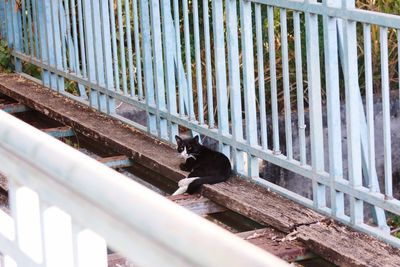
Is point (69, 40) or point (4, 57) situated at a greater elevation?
point (69, 40)

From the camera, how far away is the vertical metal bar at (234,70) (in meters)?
7.07

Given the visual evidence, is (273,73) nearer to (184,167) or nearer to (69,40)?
(184,167)

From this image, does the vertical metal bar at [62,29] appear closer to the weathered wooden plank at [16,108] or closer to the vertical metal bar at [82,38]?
the vertical metal bar at [82,38]

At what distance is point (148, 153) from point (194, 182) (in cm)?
87

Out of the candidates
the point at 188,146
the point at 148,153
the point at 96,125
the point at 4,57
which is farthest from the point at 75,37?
the point at 188,146

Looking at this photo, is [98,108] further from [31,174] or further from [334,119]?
[31,174]

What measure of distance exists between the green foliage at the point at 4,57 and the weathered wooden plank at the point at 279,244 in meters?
4.99

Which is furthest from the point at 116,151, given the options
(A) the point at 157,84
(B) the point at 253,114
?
(B) the point at 253,114

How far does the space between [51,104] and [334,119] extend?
3.82m

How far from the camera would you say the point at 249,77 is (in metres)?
6.98

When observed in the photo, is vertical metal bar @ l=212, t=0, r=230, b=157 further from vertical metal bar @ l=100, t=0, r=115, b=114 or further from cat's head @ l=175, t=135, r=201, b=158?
vertical metal bar @ l=100, t=0, r=115, b=114

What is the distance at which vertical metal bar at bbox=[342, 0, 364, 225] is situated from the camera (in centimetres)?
597

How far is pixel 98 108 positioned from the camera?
30.2ft

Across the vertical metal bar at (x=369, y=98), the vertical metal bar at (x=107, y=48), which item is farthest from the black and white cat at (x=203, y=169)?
the vertical metal bar at (x=107, y=48)
